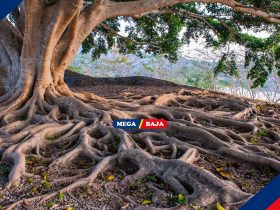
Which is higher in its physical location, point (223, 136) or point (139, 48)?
point (139, 48)

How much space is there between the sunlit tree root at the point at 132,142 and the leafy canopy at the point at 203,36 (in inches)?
155

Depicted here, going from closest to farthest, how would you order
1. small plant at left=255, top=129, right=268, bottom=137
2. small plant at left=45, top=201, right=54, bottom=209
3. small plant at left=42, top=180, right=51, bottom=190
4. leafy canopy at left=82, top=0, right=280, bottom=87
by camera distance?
small plant at left=45, top=201, right=54, bottom=209
small plant at left=42, top=180, right=51, bottom=190
small plant at left=255, top=129, right=268, bottom=137
leafy canopy at left=82, top=0, right=280, bottom=87

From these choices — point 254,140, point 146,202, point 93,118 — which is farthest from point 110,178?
point 254,140

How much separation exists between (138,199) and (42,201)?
862 millimetres

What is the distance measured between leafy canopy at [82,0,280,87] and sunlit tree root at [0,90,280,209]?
12.9 ft

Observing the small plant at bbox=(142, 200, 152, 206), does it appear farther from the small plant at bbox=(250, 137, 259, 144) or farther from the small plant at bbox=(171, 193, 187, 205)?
the small plant at bbox=(250, 137, 259, 144)

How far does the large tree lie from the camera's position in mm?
4133

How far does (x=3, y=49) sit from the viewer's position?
285 inches

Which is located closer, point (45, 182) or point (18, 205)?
point (18, 205)

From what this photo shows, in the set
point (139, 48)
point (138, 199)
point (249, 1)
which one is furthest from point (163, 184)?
point (139, 48)

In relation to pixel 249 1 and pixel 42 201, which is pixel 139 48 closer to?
pixel 249 1

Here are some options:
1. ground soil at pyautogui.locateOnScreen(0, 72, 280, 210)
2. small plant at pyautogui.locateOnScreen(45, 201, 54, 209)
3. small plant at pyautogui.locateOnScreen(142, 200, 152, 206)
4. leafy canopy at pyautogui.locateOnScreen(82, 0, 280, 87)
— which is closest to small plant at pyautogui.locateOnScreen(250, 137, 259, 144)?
ground soil at pyautogui.locateOnScreen(0, 72, 280, 210)
